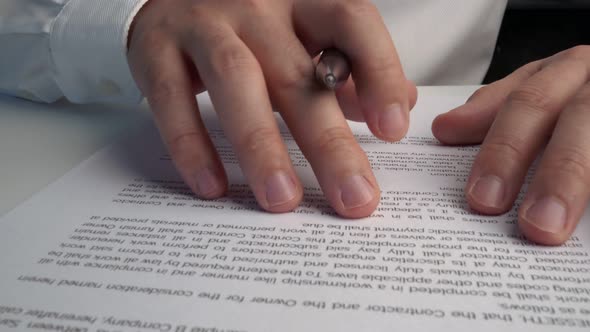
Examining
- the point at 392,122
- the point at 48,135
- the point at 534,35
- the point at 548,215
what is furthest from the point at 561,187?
the point at 534,35

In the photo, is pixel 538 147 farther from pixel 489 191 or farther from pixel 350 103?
pixel 350 103

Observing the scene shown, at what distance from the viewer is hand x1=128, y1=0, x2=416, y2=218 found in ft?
1.15

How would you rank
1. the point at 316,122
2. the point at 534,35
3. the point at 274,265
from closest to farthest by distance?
the point at 274,265 < the point at 316,122 < the point at 534,35

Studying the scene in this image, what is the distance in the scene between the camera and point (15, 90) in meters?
0.60

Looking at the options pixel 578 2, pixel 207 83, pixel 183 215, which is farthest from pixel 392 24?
pixel 183 215

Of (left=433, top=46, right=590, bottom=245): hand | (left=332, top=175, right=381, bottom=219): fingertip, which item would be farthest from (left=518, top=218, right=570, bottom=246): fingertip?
(left=332, top=175, right=381, bottom=219): fingertip

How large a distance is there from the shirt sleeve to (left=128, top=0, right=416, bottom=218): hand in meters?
0.08

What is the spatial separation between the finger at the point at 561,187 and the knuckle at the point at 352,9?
195mm

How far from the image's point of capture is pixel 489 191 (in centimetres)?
33

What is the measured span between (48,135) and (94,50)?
0.40ft

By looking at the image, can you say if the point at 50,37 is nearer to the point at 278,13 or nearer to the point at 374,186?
the point at 278,13

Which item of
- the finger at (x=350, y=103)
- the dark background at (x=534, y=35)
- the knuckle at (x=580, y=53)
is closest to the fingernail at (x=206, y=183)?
the finger at (x=350, y=103)

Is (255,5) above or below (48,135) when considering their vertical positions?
above

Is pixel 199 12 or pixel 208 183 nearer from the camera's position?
pixel 208 183
